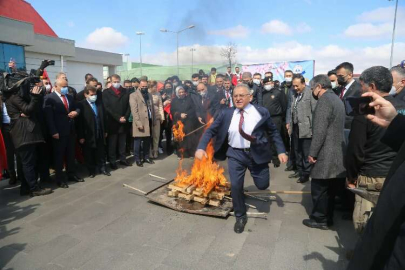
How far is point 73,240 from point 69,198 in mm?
1814

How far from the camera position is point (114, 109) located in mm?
7570

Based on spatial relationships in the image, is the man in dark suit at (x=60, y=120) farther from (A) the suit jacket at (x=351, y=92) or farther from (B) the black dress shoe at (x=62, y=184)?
(A) the suit jacket at (x=351, y=92)

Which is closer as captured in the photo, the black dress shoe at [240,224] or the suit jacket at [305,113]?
the black dress shoe at [240,224]

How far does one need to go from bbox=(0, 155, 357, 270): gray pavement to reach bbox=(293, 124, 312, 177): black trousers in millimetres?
1022

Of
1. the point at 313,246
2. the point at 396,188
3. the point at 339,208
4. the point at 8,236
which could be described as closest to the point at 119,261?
the point at 8,236

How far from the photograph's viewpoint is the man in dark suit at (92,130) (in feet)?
22.1

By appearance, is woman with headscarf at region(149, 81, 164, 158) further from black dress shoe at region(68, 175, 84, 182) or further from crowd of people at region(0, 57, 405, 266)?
black dress shoe at region(68, 175, 84, 182)

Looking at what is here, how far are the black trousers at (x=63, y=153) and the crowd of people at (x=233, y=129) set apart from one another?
0.07 ft

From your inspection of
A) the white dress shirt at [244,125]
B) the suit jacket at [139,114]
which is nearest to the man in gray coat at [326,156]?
the white dress shirt at [244,125]

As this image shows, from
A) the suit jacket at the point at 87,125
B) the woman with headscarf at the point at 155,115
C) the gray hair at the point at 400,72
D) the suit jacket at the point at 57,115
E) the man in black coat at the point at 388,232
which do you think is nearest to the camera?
the man in black coat at the point at 388,232

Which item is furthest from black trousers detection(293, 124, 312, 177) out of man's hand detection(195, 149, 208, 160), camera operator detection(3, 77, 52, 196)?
camera operator detection(3, 77, 52, 196)

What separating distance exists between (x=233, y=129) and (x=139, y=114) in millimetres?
4383

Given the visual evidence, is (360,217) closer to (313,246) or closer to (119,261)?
(313,246)

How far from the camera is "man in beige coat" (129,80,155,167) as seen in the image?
7.80 metres
